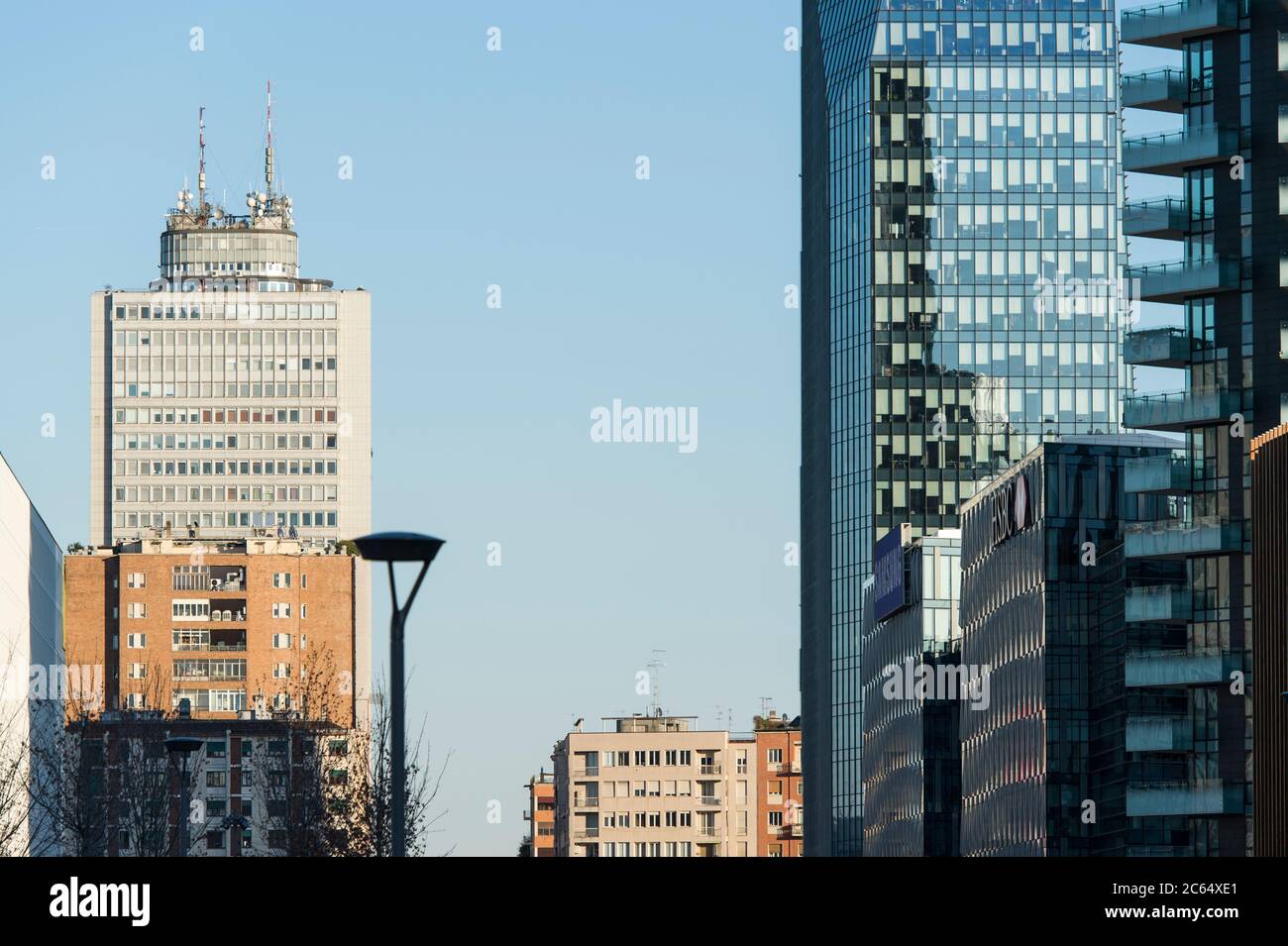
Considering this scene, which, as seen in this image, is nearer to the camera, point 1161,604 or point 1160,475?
point 1161,604

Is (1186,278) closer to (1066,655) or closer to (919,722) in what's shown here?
(1066,655)

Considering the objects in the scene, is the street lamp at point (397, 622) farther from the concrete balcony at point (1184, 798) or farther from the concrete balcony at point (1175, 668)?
the concrete balcony at point (1184, 798)

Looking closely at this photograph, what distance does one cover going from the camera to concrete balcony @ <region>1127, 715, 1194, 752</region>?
106 meters

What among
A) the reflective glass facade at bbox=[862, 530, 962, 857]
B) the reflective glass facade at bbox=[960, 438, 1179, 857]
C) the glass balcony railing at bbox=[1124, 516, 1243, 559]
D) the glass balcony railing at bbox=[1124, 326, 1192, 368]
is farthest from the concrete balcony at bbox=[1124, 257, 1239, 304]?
the reflective glass facade at bbox=[862, 530, 962, 857]

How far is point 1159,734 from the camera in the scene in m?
108

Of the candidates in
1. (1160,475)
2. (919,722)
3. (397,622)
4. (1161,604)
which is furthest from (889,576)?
(397,622)

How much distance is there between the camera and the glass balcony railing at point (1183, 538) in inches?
4107

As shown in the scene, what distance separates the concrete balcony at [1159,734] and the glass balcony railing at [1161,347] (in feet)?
49.0

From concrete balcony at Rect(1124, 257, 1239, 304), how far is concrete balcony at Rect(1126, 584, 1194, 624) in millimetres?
12259

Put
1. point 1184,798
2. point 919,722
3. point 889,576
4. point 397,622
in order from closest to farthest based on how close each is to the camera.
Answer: point 397,622 < point 1184,798 < point 919,722 < point 889,576

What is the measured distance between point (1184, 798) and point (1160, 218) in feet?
80.1
